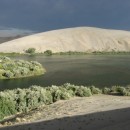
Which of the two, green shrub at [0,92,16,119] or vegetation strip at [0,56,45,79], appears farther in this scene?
vegetation strip at [0,56,45,79]

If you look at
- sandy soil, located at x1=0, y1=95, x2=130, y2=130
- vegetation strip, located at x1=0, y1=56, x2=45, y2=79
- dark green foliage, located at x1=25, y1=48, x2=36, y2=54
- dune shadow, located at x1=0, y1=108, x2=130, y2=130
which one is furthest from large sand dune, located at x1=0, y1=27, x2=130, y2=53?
dune shadow, located at x1=0, y1=108, x2=130, y2=130

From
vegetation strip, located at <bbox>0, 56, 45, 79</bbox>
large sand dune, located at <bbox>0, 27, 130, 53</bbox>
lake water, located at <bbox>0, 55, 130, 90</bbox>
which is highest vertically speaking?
large sand dune, located at <bbox>0, 27, 130, 53</bbox>

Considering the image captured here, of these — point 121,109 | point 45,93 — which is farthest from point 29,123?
point 45,93

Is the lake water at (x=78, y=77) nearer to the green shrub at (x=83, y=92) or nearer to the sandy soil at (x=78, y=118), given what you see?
the green shrub at (x=83, y=92)

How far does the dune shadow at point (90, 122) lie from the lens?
51.8 ft

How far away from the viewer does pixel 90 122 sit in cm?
1705

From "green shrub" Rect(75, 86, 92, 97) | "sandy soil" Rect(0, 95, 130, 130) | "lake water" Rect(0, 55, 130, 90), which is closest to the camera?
"sandy soil" Rect(0, 95, 130, 130)

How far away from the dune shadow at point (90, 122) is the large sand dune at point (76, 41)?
129458 mm

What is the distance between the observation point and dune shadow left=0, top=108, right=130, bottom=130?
15.8 metres

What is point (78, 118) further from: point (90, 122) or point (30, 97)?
point (30, 97)

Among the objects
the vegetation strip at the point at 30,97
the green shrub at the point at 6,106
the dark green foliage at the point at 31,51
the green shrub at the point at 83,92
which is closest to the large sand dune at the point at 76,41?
the dark green foliage at the point at 31,51

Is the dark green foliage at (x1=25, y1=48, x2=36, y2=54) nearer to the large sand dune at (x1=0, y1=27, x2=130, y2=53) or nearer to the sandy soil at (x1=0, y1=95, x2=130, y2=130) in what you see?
the large sand dune at (x1=0, y1=27, x2=130, y2=53)

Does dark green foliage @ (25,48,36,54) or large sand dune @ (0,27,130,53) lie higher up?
large sand dune @ (0,27,130,53)

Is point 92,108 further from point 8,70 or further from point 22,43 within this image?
point 22,43
